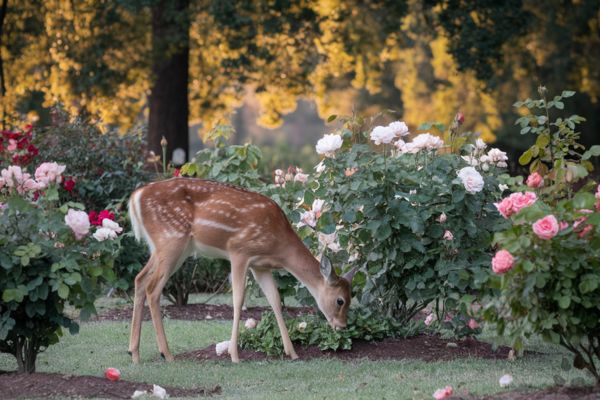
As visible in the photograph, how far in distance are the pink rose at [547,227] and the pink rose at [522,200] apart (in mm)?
470

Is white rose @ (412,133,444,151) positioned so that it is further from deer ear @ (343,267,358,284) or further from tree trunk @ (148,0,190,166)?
tree trunk @ (148,0,190,166)

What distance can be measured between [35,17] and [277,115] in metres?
6.06

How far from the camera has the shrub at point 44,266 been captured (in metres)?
7.07

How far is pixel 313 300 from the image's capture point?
978 centimetres

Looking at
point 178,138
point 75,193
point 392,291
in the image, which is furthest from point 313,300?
point 178,138

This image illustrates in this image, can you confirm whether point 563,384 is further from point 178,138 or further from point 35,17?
point 35,17

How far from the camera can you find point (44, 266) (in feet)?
23.6

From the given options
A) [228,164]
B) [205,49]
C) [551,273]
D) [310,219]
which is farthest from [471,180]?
[205,49]

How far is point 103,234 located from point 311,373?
1960 millimetres

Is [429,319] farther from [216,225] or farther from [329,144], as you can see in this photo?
[216,225]

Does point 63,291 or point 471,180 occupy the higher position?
point 471,180

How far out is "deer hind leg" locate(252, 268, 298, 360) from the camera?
902cm

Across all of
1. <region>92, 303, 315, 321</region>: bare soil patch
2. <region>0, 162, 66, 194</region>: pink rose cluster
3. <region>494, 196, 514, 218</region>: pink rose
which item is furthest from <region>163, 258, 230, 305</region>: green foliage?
<region>494, 196, 514, 218</region>: pink rose

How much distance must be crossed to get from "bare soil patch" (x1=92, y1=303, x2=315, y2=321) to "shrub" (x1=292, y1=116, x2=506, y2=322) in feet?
8.27
